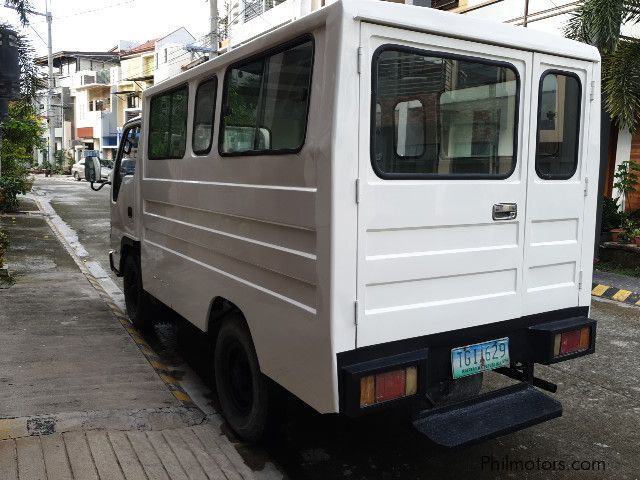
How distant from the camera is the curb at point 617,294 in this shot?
7895mm

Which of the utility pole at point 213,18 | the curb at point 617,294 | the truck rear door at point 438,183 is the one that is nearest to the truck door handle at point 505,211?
the truck rear door at point 438,183

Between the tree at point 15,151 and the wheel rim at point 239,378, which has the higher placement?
the tree at point 15,151

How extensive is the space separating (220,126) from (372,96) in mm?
1383

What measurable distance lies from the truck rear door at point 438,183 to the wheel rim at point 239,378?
124cm

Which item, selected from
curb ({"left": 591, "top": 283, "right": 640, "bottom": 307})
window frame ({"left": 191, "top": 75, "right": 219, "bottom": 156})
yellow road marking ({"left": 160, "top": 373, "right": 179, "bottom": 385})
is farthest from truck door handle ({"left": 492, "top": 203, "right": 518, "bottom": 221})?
curb ({"left": 591, "top": 283, "right": 640, "bottom": 307})

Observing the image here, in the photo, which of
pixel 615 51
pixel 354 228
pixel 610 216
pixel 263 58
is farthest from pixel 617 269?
pixel 354 228

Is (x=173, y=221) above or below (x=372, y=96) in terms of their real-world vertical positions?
below

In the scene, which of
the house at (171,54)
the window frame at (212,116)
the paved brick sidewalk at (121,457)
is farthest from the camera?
the house at (171,54)

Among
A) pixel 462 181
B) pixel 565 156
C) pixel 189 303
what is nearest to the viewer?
pixel 462 181

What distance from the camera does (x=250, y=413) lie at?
12.3 ft

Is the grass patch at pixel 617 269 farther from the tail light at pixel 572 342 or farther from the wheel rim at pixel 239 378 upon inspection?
the wheel rim at pixel 239 378

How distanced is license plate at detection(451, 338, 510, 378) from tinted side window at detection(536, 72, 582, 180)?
39.8 inches

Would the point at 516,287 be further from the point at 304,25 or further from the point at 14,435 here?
the point at 14,435

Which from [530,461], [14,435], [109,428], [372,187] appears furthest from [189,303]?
[530,461]
